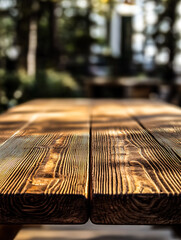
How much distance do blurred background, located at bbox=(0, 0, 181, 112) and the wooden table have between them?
18.5ft

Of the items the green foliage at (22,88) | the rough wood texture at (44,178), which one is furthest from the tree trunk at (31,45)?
the rough wood texture at (44,178)

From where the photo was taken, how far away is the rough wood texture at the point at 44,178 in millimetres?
801

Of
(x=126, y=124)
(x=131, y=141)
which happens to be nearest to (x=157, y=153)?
(x=131, y=141)

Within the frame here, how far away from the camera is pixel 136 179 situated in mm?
887

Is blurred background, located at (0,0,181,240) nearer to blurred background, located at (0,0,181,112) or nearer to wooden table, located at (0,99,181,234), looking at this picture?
blurred background, located at (0,0,181,112)

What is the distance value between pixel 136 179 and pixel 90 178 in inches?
4.6

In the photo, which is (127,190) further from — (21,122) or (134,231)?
(21,122)

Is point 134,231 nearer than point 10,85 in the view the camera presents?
Yes

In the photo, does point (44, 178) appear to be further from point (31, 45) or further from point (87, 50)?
point (87, 50)

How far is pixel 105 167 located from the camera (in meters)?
1.00

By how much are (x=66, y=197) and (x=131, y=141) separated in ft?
1.99

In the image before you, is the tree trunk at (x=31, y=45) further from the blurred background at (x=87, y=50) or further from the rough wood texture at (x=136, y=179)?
the rough wood texture at (x=136, y=179)

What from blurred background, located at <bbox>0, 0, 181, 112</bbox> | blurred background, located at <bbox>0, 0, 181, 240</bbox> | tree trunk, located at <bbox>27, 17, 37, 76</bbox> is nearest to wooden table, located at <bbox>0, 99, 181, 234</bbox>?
blurred background, located at <bbox>0, 0, 181, 240</bbox>

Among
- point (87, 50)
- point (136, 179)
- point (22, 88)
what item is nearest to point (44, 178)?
point (136, 179)
